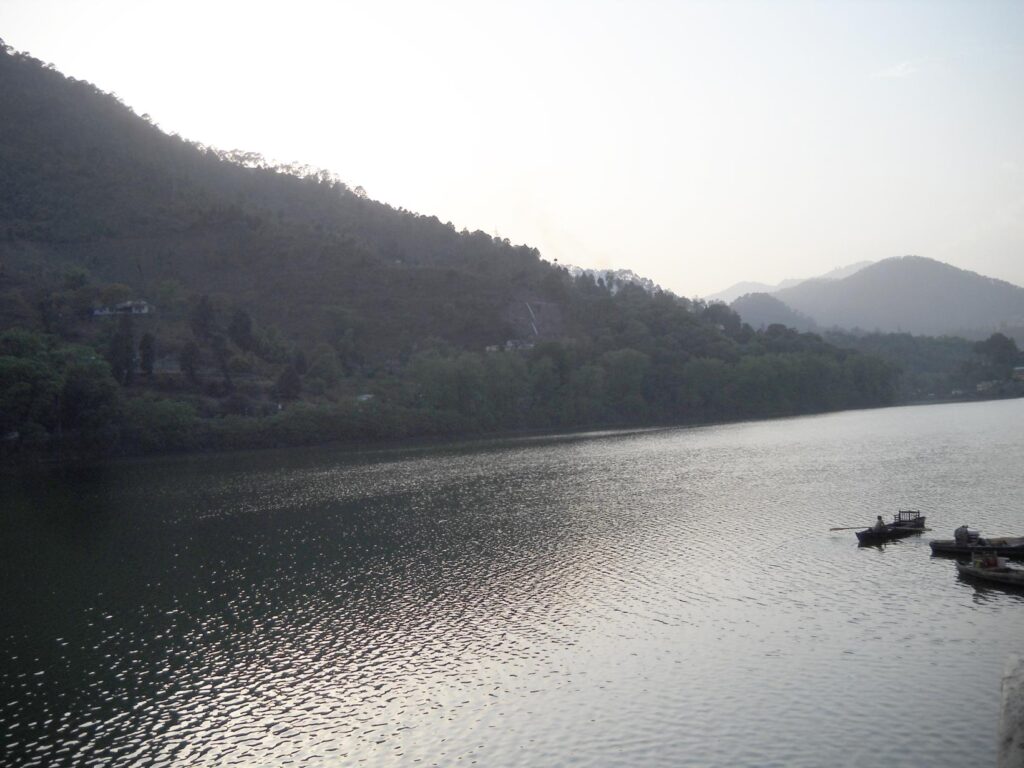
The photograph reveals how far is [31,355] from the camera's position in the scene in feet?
290

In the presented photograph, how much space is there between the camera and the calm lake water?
20.0 metres

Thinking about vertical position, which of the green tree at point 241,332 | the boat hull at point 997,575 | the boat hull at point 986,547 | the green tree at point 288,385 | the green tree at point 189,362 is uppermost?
the green tree at point 241,332

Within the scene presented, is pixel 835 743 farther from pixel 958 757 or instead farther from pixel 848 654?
pixel 848 654

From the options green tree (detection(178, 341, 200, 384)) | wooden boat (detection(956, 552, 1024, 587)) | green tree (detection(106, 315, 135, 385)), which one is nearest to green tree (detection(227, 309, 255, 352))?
green tree (detection(178, 341, 200, 384))

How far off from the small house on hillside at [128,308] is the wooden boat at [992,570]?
115853 millimetres

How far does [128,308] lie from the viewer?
397 feet

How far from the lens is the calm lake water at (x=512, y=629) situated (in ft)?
65.7

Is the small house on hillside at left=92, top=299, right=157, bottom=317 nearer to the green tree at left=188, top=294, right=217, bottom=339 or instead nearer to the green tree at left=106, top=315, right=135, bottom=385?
the green tree at left=188, top=294, right=217, bottom=339

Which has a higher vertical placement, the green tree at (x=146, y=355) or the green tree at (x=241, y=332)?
the green tree at (x=241, y=332)

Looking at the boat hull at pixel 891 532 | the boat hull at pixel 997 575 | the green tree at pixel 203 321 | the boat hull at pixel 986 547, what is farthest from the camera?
the green tree at pixel 203 321

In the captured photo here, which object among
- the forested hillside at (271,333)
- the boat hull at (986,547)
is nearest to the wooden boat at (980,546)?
the boat hull at (986,547)

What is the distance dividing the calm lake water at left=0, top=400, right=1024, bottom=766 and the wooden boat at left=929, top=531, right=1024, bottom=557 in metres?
0.78

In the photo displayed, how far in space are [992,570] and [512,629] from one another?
17563mm

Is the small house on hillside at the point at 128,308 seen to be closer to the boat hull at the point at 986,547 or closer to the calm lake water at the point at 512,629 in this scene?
the calm lake water at the point at 512,629
